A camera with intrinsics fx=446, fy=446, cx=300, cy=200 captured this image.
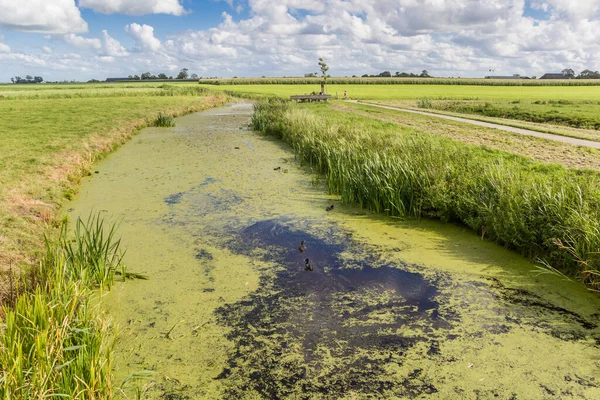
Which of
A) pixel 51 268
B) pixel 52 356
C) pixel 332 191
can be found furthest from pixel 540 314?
pixel 332 191

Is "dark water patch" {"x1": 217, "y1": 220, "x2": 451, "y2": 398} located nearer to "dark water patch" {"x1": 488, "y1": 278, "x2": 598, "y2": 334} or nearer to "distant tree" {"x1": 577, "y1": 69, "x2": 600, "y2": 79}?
"dark water patch" {"x1": 488, "y1": 278, "x2": 598, "y2": 334}

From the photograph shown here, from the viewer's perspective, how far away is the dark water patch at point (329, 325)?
3752mm

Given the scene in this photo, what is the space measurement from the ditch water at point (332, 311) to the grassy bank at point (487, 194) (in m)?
0.32

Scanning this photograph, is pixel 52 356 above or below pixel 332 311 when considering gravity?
above

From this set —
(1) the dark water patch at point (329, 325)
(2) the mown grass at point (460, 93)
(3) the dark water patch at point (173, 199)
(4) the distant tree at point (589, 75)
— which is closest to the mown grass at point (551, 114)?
(2) the mown grass at point (460, 93)

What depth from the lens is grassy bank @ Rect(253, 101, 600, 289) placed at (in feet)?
19.1

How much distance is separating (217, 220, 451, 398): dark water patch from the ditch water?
0.05 ft

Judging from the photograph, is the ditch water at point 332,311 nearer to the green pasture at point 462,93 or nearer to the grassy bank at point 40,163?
the grassy bank at point 40,163

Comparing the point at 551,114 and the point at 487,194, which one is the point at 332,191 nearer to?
the point at 487,194

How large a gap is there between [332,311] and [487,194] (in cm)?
393

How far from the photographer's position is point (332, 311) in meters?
4.96

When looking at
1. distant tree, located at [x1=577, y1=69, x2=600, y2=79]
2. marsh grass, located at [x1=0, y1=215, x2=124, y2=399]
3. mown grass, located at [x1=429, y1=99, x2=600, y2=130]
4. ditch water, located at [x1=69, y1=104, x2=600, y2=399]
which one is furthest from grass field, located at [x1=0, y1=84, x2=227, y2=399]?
distant tree, located at [x1=577, y1=69, x2=600, y2=79]

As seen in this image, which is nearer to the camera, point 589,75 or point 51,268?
point 51,268

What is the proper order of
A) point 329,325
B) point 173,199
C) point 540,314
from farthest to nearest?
point 173,199
point 540,314
point 329,325
